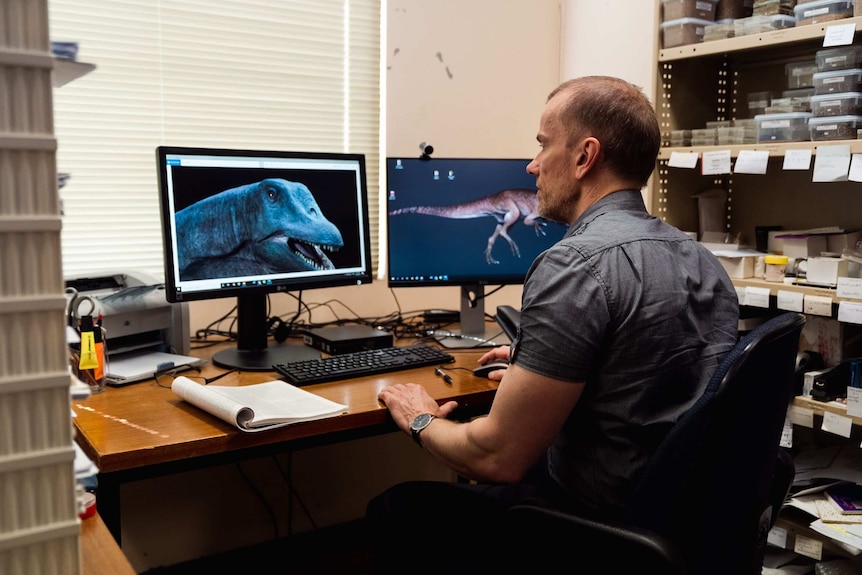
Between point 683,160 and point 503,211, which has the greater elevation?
point 683,160

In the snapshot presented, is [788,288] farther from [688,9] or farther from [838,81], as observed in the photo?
[688,9]

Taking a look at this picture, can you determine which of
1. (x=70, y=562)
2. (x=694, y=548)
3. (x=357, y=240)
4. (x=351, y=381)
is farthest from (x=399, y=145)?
(x=70, y=562)

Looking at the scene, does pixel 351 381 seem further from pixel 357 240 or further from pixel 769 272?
pixel 769 272

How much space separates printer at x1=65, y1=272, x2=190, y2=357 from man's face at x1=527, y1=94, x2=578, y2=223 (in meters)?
1.00

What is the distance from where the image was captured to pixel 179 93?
7.59ft

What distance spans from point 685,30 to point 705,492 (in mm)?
1545

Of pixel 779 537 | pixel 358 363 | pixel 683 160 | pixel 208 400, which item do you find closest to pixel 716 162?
pixel 683 160

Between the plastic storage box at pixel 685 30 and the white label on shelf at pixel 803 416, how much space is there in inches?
42.6

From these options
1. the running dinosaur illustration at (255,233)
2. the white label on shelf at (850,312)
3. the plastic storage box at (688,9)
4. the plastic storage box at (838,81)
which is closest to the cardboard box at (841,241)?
the white label on shelf at (850,312)

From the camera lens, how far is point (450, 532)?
1.55 meters

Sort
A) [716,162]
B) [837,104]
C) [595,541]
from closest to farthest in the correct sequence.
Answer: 1. [595,541]
2. [837,104]
3. [716,162]

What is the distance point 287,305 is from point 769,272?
1.48 meters

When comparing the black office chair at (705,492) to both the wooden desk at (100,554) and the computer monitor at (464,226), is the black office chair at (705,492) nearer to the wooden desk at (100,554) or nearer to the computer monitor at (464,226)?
the wooden desk at (100,554)

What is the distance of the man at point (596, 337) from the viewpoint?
1.24 metres
